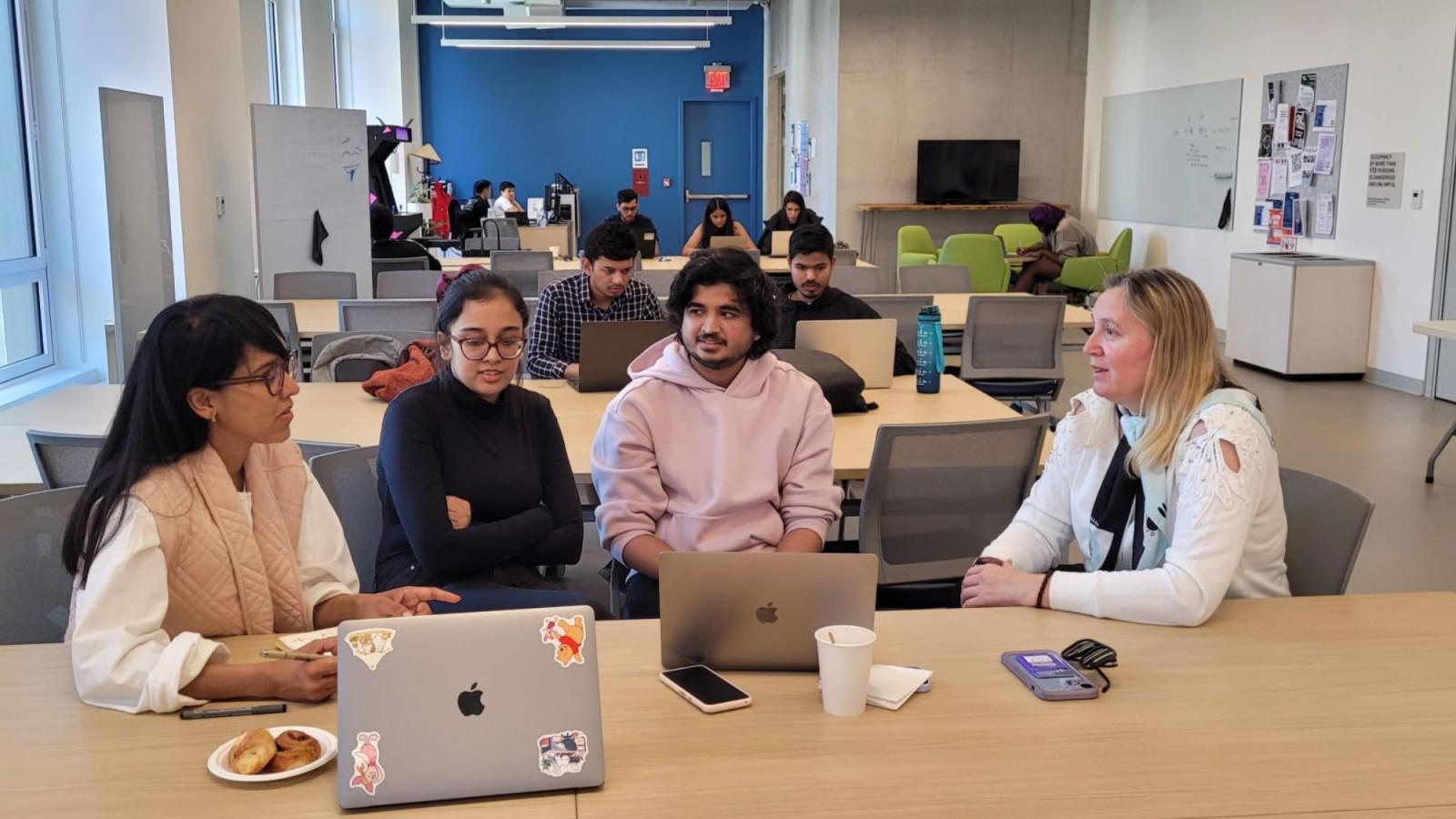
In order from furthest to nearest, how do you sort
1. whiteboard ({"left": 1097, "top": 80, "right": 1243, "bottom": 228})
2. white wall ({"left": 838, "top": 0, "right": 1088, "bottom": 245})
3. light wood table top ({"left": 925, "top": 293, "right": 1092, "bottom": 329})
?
white wall ({"left": 838, "top": 0, "right": 1088, "bottom": 245}) < whiteboard ({"left": 1097, "top": 80, "right": 1243, "bottom": 228}) < light wood table top ({"left": 925, "top": 293, "right": 1092, "bottom": 329})

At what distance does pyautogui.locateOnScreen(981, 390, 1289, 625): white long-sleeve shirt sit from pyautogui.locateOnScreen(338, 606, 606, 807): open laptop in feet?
3.21

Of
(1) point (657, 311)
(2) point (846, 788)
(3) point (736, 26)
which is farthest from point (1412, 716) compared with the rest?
(3) point (736, 26)

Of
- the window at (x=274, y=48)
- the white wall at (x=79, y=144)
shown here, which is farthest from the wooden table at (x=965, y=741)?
the window at (x=274, y=48)

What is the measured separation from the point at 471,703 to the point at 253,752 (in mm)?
300

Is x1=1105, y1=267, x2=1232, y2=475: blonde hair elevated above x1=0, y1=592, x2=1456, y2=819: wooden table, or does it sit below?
above

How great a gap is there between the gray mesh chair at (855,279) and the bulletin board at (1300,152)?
12.9 feet

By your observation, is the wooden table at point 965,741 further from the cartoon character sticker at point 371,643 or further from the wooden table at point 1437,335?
the wooden table at point 1437,335

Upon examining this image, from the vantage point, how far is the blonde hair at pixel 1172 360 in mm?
2250

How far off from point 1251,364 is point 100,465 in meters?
8.87

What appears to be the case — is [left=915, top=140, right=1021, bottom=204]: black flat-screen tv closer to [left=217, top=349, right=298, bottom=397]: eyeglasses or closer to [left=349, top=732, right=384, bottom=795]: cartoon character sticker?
[left=217, top=349, right=298, bottom=397]: eyeglasses

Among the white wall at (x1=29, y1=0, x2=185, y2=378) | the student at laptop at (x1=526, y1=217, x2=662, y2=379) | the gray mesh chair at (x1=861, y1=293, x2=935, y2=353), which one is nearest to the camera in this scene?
the student at laptop at (x1=526, y1=217, x2=662, y2=379)

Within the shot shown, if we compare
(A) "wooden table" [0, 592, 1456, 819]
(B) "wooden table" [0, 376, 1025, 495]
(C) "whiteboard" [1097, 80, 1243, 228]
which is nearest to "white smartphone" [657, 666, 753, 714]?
(A) "wooden table" [0, 592, 1456, 819]

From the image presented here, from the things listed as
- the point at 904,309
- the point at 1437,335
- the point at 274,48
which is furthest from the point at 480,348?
the point at 274,48

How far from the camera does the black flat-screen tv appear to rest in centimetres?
1303
